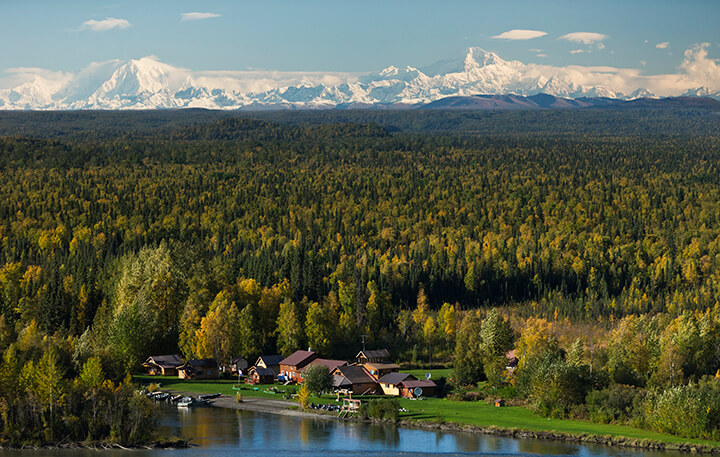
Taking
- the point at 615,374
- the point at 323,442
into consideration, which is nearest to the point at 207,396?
the point at 323,442

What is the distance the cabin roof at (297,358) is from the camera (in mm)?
113444

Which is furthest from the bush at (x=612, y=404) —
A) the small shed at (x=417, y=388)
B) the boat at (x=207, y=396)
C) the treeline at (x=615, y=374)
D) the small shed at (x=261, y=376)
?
the small shed at (x=261, y=376)

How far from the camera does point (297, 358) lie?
11462cm

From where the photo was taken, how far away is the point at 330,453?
7750 cm

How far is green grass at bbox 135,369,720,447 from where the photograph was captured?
85.6m

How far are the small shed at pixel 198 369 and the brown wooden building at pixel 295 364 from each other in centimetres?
822

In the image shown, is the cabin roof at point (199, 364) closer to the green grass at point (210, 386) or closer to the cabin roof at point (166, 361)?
the cabin roof at point (166, 361)

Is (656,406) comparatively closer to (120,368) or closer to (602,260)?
(120,368)

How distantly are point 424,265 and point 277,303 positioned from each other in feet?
164

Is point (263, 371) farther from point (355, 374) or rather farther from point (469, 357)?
point (469, 357)

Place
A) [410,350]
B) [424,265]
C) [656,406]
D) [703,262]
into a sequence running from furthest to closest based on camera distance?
[703,262]
[424,265]
[410,350]
[656,406]

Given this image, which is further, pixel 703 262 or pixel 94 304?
pixel 703 262

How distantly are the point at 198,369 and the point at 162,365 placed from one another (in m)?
4.07

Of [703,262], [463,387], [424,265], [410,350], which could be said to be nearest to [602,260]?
[703,262]
